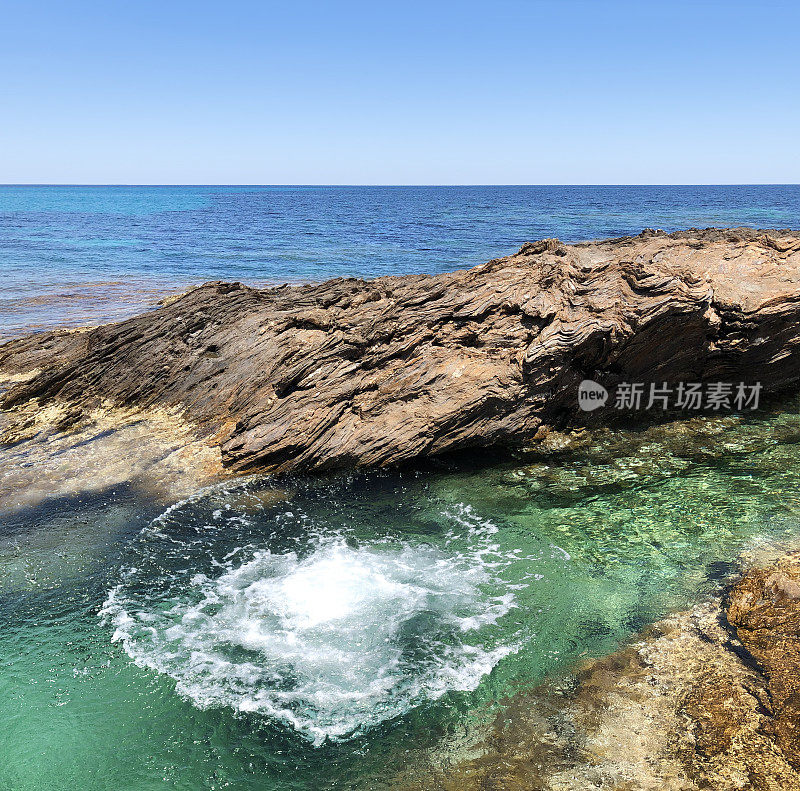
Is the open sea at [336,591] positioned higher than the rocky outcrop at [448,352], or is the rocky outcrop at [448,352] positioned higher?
the rocky outcrop at [448,352]

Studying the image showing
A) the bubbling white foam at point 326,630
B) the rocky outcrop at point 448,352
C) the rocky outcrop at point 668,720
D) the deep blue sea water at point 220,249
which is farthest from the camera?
the deep blue sea water at point 220,249

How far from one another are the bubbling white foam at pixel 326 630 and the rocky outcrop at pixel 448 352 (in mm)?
3488

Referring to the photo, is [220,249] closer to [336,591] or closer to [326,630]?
[336,591]

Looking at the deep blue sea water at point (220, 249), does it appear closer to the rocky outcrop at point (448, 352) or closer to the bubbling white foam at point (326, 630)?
the rocky outcrop at point (448, 352)

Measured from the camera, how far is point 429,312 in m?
14.4

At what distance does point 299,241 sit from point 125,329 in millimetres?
42107

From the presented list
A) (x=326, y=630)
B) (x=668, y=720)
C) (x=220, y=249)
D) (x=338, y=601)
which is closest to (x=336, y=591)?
(x=338, y=601)

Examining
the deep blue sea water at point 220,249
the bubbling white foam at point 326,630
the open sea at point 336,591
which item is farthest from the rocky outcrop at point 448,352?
the deep blue sea water at point 220,249

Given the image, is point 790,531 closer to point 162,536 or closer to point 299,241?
point 162,536

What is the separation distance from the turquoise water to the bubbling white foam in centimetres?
3

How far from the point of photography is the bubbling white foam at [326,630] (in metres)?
6.89

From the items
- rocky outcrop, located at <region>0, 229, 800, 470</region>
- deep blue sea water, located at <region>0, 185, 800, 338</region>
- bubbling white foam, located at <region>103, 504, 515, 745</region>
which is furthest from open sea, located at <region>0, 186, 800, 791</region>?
deep blue sea water, located at <region>0, 185, 800, 338</region>

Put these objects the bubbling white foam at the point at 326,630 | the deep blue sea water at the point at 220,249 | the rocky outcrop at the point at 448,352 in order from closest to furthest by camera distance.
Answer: the bubbling white foam at the point at 326,630, the rocky outcrop at the point at 448,352, the deep blue sea water at the point at 220,249

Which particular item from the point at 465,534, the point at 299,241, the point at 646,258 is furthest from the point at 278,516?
the point at 299,241
